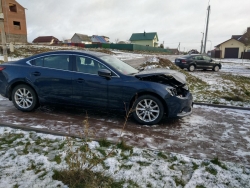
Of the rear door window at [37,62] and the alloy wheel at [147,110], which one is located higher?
the rear door window at [37,62]

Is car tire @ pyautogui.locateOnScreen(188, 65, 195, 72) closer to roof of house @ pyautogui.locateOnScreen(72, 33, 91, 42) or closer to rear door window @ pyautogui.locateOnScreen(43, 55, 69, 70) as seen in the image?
rear door window @ pyautogui.locateOnScreen(43, 55, 69, 70)

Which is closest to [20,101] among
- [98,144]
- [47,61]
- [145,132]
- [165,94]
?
[47,61]

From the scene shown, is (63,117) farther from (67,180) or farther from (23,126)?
(67,180)

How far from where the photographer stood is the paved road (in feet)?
11.9

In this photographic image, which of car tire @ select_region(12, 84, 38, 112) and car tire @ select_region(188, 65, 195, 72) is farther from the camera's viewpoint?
car tire @ select_region(188, 65, 195, 72)

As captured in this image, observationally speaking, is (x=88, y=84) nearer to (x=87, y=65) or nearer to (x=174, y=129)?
(x=87, y=65)

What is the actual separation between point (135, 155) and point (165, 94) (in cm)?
167

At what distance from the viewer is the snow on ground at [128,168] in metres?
2.62

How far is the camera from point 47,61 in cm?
511

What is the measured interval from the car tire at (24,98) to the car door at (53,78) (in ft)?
0.72

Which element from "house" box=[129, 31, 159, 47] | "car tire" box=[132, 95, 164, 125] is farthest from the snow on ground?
"house" box=[129, 31, 159, 47]

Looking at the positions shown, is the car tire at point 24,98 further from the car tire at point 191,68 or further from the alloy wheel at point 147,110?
the car tire at point 191,68

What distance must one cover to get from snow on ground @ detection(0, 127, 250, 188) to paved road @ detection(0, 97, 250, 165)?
36cm

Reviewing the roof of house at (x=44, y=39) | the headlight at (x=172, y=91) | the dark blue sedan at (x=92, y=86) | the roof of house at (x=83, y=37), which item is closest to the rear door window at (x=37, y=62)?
the dark blue sedan at (x=92, y=86)
